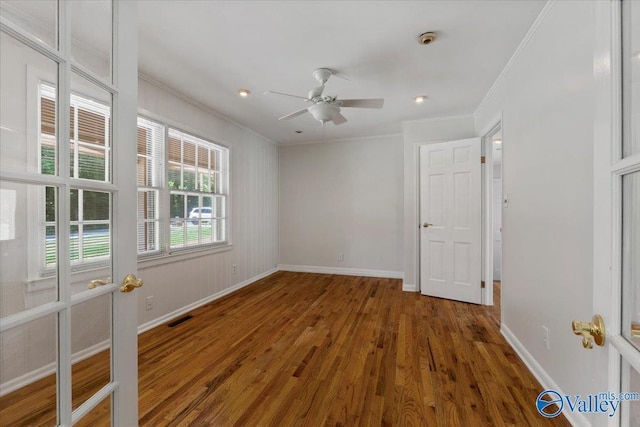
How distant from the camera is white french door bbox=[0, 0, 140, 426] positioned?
0.55m

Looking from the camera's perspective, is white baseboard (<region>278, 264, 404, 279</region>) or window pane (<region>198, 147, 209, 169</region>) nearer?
window pane (<region>198, 147, 209, 169</region>)

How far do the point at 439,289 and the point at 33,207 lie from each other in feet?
13.0

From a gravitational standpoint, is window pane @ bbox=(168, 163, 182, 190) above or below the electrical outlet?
above

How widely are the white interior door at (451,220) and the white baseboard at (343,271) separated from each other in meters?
0.90

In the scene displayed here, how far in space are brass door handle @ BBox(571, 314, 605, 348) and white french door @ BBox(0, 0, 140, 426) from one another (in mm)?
1287

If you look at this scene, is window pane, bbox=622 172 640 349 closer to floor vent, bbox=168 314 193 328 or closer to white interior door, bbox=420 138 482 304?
white interior door, bbox=420 138 482 304

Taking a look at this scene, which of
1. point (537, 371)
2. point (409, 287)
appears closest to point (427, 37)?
point (537, 371)

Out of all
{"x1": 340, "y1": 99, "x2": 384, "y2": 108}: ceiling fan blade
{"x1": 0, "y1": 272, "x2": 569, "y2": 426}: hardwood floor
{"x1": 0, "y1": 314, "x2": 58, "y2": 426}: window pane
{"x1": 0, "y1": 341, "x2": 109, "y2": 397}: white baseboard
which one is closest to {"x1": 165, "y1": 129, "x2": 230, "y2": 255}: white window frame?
{"x1": 0, "y1": 272, "x2": 569, "y2": 426}: hardwood floor

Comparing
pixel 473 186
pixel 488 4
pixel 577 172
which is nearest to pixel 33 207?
pixel 577 172

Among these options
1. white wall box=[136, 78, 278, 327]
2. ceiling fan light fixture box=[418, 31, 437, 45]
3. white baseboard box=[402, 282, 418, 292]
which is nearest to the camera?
ceiling fan light fixture box=[418, 31, 437, 45]

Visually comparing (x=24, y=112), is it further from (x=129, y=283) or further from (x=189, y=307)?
(x=189, y=307)

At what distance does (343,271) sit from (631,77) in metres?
4.58

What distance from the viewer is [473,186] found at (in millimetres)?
3305

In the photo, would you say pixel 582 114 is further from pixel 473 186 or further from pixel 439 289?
pixel 439 289
